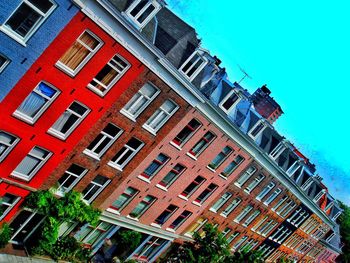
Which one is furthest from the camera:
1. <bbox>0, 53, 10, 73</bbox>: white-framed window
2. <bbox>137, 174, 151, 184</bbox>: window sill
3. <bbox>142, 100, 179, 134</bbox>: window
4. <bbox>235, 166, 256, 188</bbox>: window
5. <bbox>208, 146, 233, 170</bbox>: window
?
<bbox>235, 166, 256, 188</bbox>: window

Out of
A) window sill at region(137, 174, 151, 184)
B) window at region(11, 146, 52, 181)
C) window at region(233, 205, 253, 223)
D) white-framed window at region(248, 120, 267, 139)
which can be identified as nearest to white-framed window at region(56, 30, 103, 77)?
window at region(11, 146, 52, 181)

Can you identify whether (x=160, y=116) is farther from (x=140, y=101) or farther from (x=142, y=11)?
(x=142, y=11)

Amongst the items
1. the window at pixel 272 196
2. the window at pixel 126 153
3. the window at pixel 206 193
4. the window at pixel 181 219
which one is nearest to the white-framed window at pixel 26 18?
the window at pixel 126 153

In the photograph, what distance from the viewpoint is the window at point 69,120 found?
77.3ft

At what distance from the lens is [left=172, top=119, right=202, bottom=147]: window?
31.1 meters

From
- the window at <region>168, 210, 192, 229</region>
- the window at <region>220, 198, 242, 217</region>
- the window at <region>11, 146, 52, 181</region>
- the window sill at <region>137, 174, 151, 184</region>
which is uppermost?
the window at <region>220, 198, 242, 217</region>

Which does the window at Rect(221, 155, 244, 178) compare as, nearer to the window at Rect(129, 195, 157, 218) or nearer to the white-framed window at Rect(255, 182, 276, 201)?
the window at Rect(129, 195, 157, 218)

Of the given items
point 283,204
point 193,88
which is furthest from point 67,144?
point 283,204

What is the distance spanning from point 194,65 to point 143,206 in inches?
527

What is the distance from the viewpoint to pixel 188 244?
3706cm

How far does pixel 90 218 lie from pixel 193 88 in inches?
471

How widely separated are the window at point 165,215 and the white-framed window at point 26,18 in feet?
69.8

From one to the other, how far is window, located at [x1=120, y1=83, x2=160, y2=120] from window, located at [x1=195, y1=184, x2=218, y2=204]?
14.0m

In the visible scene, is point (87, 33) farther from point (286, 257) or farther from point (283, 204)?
point (286, 257)
